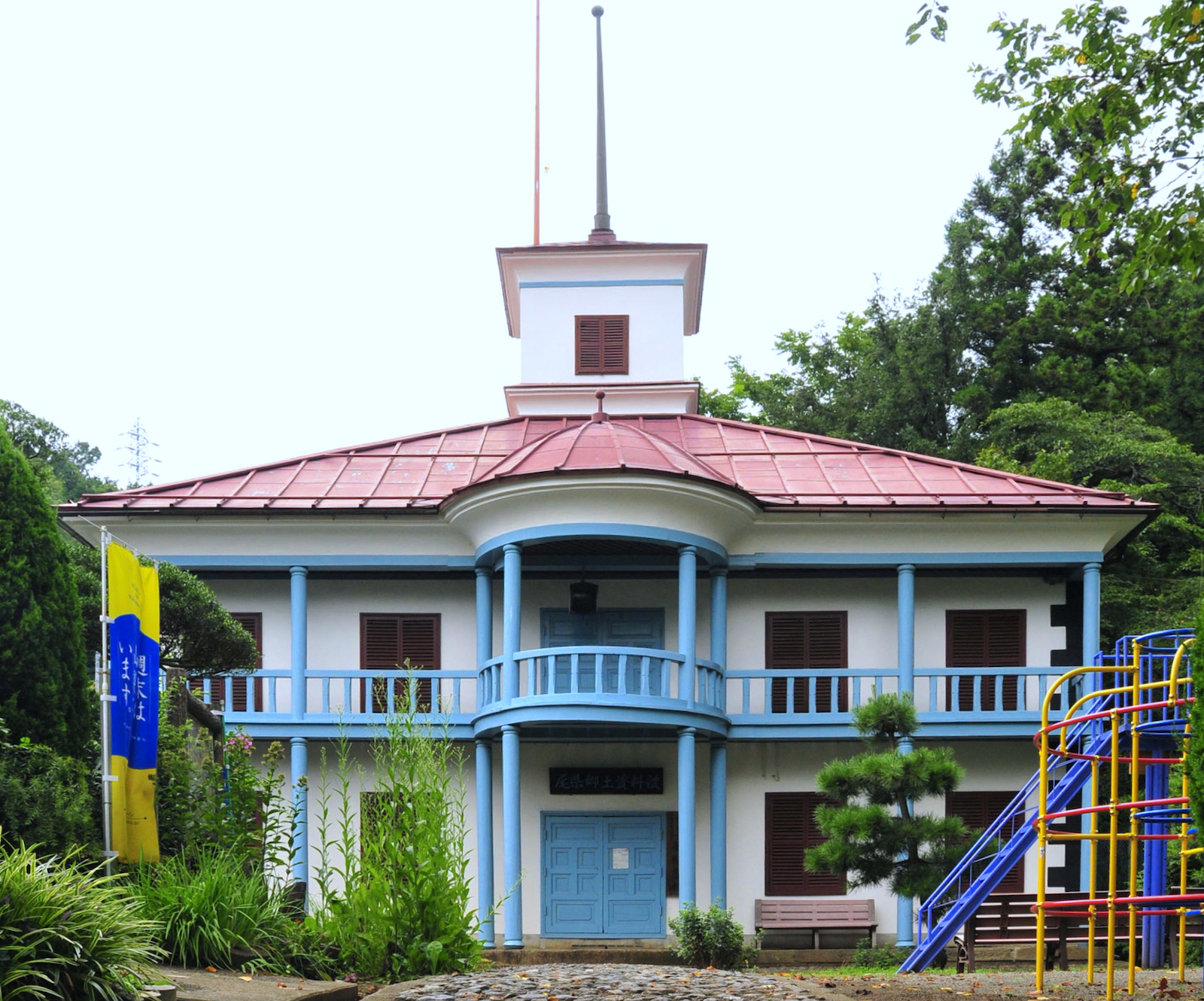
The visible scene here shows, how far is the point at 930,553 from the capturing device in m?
22.5

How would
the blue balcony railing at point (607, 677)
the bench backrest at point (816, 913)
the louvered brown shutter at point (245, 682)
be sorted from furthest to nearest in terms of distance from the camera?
the louvered brown shutter at point (245, 682), the bench backrest at point (816, 913), the blue balcony railing at point (607, 677)

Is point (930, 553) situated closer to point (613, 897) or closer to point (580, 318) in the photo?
point (613, 897)

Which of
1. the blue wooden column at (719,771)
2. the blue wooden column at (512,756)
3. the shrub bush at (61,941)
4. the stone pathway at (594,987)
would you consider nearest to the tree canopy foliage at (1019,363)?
the blue wooden column at (719,771)

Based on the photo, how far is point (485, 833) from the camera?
21.3 metres

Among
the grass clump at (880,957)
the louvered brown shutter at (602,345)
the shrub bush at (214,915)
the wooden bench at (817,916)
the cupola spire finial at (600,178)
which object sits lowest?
the grass clump at (880,957)

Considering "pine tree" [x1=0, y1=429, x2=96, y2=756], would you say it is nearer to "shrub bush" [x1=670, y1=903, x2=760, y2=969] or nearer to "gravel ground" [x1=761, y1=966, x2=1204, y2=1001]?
"gravel ground" [x1=761, y1=966, x2=1204, y2=1001]

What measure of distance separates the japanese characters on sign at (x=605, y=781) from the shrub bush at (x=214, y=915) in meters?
11.1

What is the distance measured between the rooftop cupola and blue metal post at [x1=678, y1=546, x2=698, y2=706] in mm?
6502

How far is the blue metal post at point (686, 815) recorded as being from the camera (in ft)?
67.7

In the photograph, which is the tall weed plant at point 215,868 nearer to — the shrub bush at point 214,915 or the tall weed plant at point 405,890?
the shrub bush at point 214,915

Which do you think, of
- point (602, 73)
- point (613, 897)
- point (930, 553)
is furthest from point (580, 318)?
point (613, 897)

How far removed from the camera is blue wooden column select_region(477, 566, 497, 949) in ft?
68.9

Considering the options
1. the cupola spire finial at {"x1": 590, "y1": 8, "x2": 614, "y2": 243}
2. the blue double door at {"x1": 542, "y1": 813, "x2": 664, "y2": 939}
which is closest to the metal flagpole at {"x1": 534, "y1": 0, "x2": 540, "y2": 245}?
the cupola spire finial at {"x1": 590, "y1": 8, "x2": 614, "y2": 243}

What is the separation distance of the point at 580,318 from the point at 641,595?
6.56 metres
